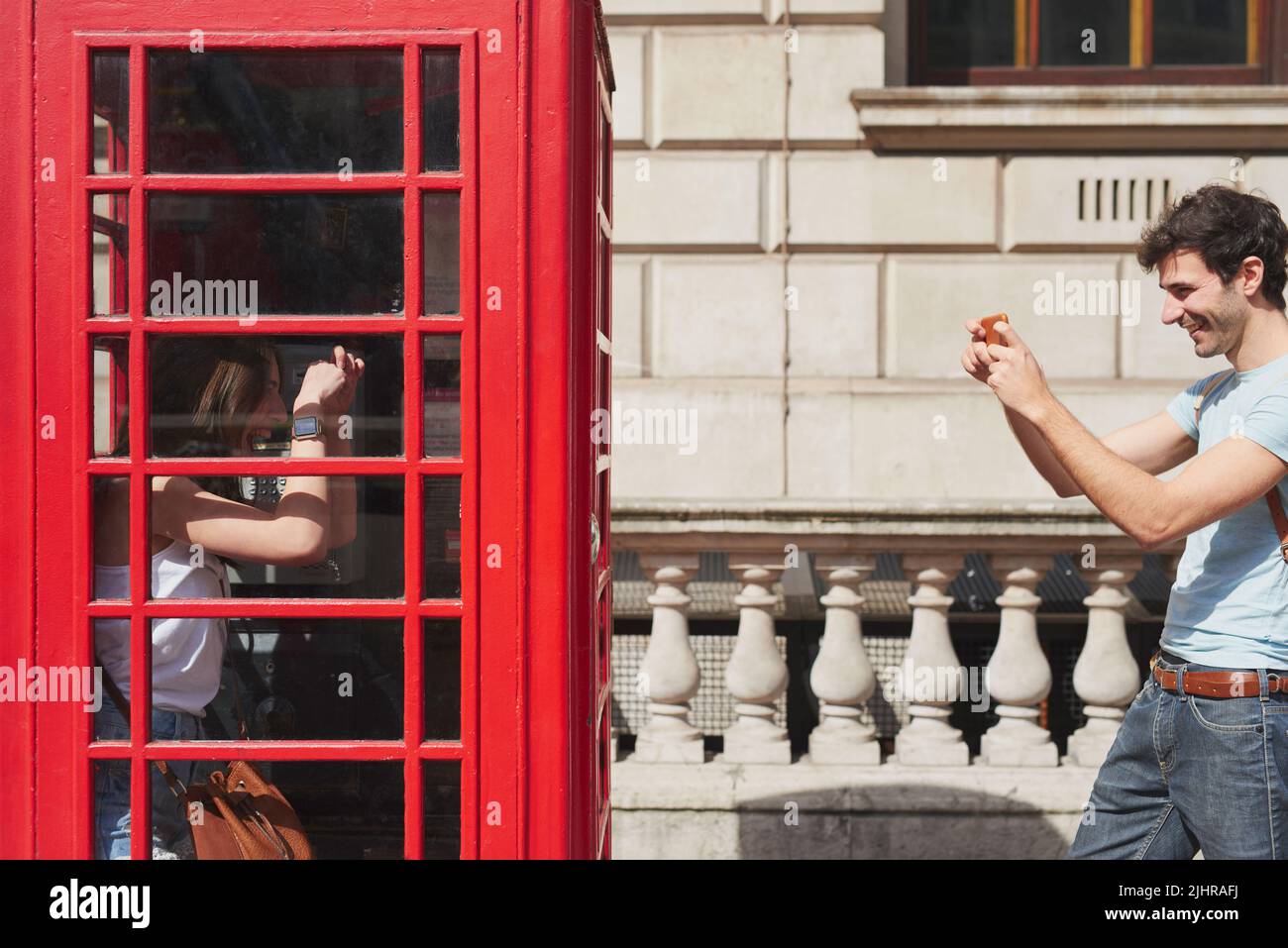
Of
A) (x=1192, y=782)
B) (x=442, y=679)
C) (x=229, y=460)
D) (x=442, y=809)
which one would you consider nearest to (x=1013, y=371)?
(x=1192, y=782)

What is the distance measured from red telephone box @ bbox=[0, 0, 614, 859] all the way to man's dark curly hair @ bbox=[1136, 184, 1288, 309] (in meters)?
1.08

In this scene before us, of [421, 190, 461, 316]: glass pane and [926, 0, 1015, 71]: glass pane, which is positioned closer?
[421, 190, 461, 316]: glass pane

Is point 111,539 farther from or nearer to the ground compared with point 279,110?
nearer to the ground

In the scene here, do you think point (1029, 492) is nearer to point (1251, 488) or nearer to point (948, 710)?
point (948, 710)

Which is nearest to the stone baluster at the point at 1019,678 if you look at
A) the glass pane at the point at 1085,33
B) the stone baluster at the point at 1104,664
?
the stone baluster at the point at 1104,664

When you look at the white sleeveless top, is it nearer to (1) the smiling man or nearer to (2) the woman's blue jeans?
(2) the woman's blue jeans

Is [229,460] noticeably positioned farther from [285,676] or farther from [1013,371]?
[1013,371]

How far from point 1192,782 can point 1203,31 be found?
5.86 m

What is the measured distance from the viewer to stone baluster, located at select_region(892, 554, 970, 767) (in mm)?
4133

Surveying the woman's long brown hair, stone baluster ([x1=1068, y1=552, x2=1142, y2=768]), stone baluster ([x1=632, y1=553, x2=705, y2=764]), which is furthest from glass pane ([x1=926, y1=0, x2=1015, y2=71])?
the woman's long brown hair

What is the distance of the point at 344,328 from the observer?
7.16 feet

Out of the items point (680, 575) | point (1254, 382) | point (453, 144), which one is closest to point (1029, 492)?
point (680, 575)

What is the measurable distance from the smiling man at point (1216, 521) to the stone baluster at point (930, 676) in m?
1.69

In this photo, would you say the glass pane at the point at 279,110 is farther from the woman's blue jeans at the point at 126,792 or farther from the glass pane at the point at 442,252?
the woman's blue jeans at the point at 126,792
